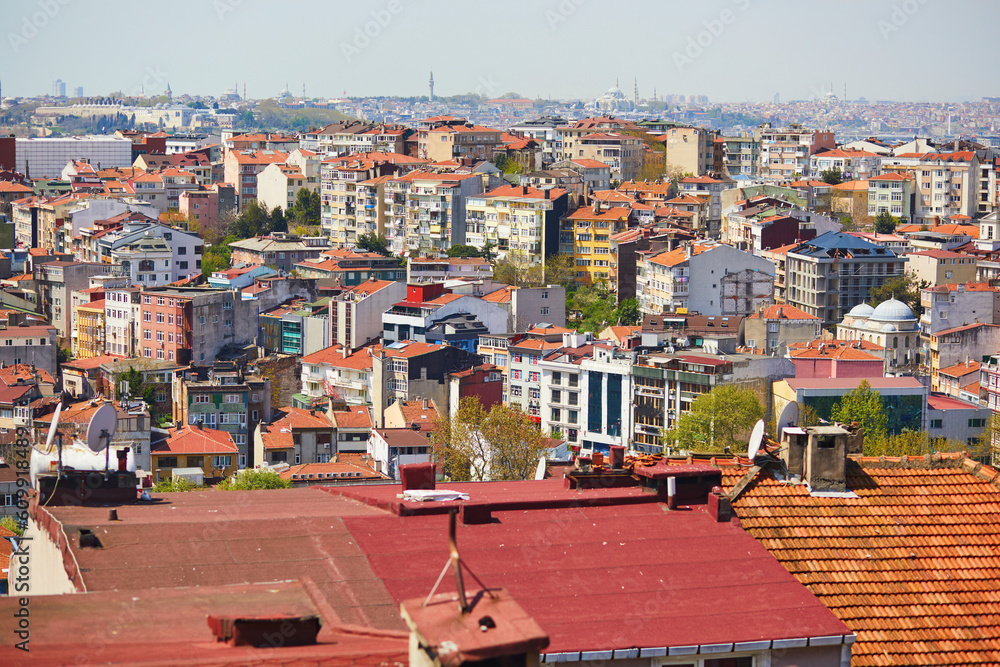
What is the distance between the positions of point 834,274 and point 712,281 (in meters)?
3.09

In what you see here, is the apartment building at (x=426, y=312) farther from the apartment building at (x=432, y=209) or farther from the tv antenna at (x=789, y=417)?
the tv antenna at (x=789, y=417)

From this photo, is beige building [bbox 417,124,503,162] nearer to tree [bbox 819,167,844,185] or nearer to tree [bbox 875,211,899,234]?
tree [bbox 819,167,844,185]

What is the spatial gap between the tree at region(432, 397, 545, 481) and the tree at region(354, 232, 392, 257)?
22621mm

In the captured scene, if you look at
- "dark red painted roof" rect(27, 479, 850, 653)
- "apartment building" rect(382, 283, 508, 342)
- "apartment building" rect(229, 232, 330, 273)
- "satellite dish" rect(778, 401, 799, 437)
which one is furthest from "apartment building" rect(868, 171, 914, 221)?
"dark red painted roof" rect(27, 479, 850, 653)

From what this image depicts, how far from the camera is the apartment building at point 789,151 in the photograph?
6134cm

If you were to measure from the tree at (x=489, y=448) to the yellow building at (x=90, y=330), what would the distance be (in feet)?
48.0

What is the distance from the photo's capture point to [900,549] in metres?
5.59

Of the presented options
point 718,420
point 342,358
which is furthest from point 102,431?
point 342,358

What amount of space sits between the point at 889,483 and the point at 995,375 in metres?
23.9

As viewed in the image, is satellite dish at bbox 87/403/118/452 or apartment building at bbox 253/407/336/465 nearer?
satellite dish at bbox 87/403/118/452

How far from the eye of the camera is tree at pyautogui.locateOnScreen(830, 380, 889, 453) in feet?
78.3

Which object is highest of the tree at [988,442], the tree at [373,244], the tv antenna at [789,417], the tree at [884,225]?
the tv antenna at [789,417]

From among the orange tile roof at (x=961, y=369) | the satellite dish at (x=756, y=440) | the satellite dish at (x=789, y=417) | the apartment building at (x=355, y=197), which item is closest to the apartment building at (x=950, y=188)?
the apartment building at (x=355, y=197)

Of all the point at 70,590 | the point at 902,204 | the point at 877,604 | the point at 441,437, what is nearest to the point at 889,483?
the point at 877,604
